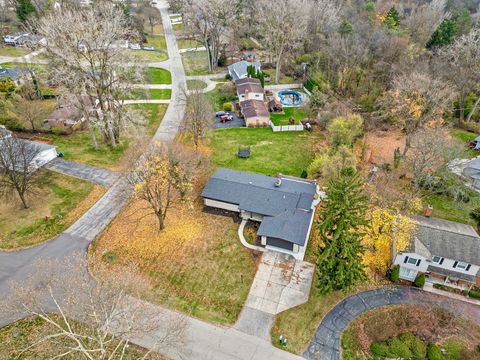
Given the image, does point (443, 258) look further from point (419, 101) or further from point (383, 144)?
point (383, 144)

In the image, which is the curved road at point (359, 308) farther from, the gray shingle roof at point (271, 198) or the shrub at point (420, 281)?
the gray shingle roof at point (271, 198)

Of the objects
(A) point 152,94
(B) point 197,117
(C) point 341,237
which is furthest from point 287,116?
(C) point 341,237

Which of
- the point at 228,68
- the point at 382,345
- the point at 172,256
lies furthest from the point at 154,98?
the point at 382,345

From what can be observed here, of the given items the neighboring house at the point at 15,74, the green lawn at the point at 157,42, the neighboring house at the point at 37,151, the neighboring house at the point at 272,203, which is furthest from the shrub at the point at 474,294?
the green lawn at the point at 157,42

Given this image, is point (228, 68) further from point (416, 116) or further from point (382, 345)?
point (382, 345)

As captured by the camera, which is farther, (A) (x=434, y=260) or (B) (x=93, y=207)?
(B) (x=93, y=207)

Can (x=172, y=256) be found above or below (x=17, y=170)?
below

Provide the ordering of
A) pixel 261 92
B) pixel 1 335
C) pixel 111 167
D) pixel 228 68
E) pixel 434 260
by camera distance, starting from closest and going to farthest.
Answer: pixel 1 335 < pixel 434 260 < pixel 111 167 < pixel 261 92 < pixel 228 68

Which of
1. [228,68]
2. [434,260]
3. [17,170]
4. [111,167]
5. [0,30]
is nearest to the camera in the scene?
[434,260]
